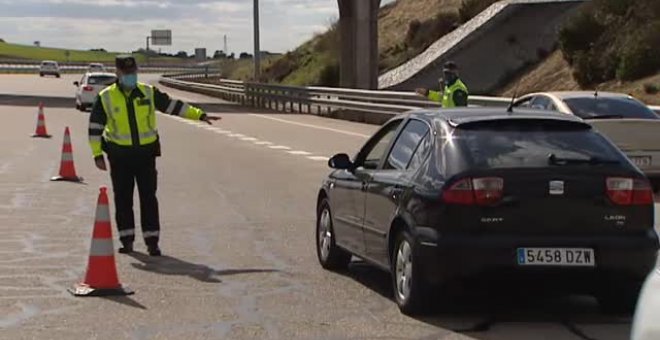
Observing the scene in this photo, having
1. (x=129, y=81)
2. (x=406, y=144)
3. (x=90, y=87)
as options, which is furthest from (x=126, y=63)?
(x=90, y=87)

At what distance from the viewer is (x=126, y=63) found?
11219mm

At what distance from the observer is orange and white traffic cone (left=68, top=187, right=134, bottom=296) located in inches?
356

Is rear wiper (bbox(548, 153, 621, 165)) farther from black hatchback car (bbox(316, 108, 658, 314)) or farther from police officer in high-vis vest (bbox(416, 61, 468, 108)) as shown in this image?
police officer in high-vis vest (bbox(416, 61, 468, 108))

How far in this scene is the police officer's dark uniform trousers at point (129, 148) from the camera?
441 inches

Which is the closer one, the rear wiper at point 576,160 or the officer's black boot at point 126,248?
the rear wiper at point 576,160

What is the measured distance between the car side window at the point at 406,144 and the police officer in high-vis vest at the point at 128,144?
2946mm

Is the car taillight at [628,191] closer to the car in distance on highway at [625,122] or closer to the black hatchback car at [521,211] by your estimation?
the black hatchback car at [521,211]

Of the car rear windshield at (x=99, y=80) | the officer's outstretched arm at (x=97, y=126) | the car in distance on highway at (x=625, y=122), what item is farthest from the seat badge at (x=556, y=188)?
the car rear windshield at (x=99, y=80)

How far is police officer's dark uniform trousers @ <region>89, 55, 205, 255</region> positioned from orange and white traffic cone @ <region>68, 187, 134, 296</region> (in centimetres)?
195

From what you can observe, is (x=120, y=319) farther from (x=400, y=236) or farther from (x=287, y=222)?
(x=287, y=222)

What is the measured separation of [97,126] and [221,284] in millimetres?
2450

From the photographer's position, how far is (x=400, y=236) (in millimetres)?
8320

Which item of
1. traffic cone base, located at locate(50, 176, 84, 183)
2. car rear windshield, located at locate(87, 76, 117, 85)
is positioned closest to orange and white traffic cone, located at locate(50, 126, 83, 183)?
traffic cone base, located at locate(50, 176, 84, 183)

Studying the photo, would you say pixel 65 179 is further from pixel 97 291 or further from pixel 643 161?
pixel 97 291
